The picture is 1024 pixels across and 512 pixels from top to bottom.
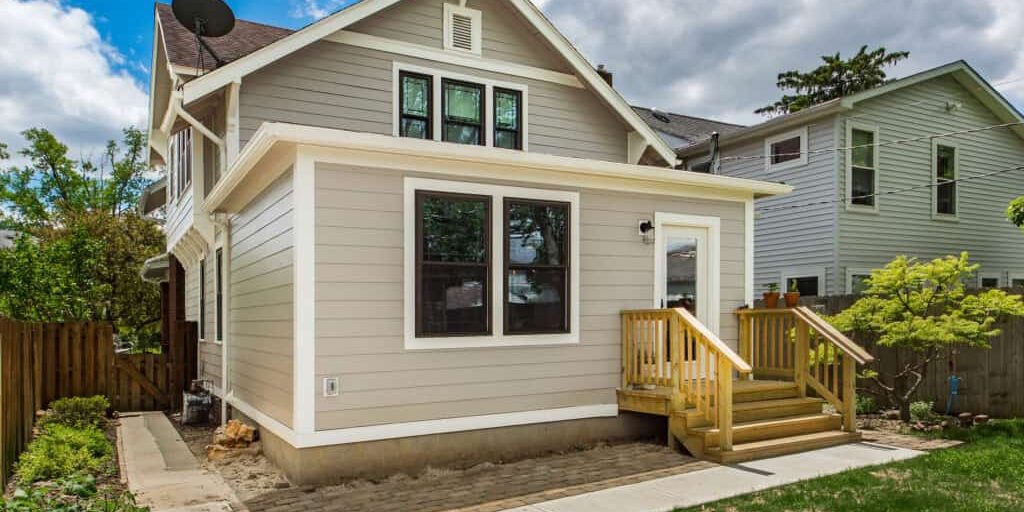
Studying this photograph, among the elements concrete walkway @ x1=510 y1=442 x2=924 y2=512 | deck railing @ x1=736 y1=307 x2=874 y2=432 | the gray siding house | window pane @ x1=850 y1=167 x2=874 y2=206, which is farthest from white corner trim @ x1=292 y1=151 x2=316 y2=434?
window pane @ x1=850 y1=167 x2=874 y2=206

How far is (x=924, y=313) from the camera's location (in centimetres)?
791

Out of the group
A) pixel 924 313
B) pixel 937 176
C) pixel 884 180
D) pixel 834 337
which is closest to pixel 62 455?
pixel 834 337

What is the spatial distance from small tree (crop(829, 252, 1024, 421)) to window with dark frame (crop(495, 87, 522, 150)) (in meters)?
4.85

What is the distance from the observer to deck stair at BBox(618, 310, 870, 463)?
623 cm

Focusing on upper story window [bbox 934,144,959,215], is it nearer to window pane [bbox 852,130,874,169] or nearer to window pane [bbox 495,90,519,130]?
window pane [bbox 852,130,874,169]

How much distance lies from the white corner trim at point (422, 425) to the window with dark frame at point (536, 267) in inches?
31.7

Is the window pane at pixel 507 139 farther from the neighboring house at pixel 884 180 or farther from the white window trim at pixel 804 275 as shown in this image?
the white window trim at pixel 804 275

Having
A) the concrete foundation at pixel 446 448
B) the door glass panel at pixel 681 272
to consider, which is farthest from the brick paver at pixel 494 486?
the door glass panel at pixel 681 272

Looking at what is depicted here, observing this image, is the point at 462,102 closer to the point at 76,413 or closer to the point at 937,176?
the point at 76,413

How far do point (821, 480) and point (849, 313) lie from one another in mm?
3456

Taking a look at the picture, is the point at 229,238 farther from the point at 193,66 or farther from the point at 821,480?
the point at 821,480

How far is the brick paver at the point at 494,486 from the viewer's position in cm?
494

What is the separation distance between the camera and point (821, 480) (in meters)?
5.38

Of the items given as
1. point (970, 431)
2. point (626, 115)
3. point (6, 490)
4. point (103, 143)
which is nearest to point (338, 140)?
point (6, 490)
